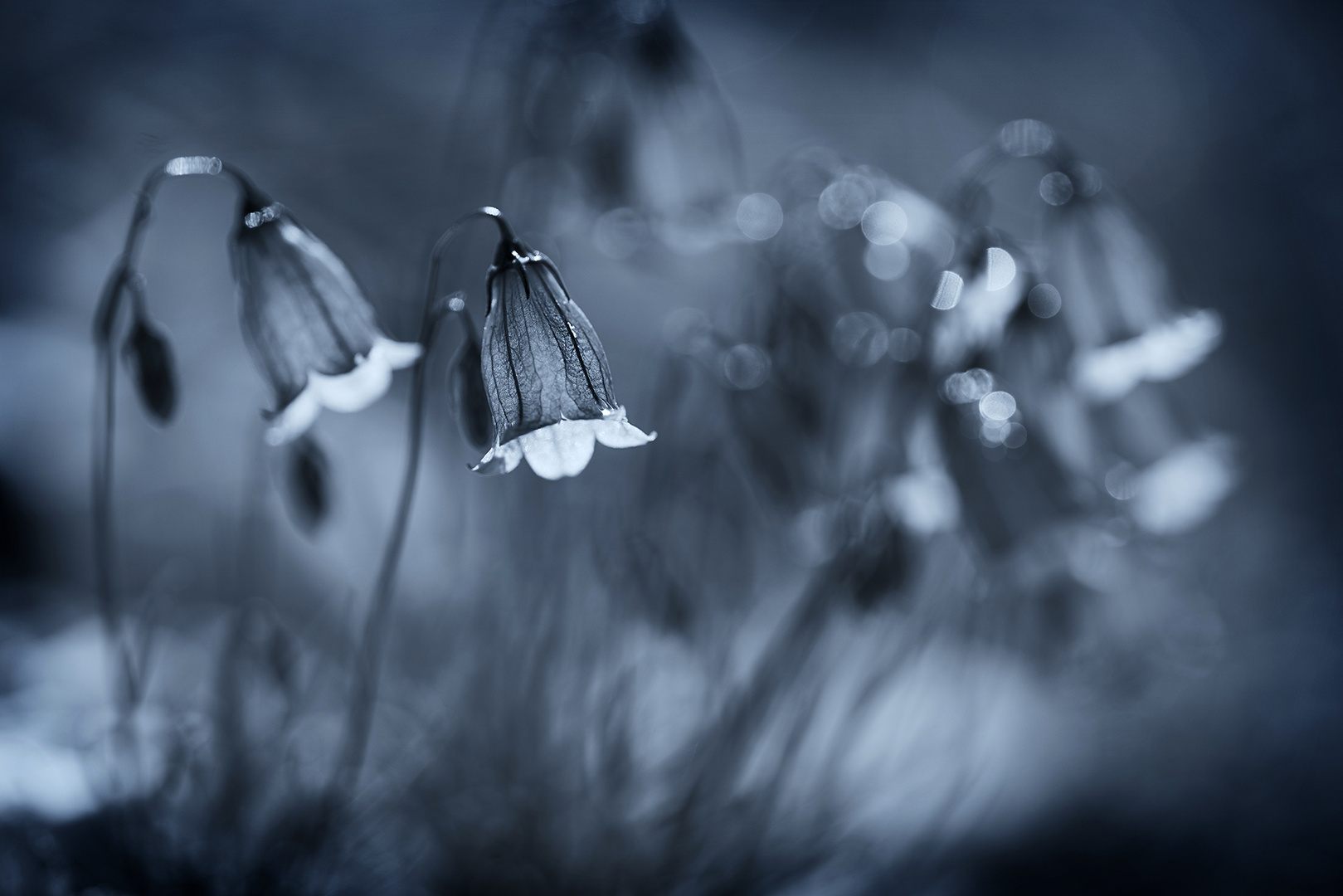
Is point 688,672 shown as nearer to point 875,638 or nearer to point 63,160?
point 875,638

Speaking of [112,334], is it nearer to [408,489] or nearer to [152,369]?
[152,369]

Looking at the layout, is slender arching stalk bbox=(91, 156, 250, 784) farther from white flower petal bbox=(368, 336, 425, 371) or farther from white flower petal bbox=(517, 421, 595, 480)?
white flower petal bbox=(517, 421, 595, 480)

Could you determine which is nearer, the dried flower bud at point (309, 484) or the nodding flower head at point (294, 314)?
the nodding flower head at point (294, 314)

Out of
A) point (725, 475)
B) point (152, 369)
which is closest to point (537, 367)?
point (152, 369)

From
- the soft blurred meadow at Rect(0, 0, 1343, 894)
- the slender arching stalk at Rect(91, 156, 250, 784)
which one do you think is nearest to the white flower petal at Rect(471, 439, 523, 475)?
the soft blurred meadow at Rect(0, 0, 1343, 894)

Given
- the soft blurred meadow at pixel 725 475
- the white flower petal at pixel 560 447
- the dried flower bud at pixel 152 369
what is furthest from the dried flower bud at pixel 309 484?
the white flower petal at pixel 560 447

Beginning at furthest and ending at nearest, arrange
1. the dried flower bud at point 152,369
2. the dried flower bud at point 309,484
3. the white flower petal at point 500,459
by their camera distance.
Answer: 1. the dried flower bud at point 309,484
2. the dried flower bud at point 152,369
3. the white flower petal at point 500,459

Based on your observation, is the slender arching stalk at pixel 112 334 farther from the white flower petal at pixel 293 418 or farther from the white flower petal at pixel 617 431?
the white flower petal at pixel 617 431
